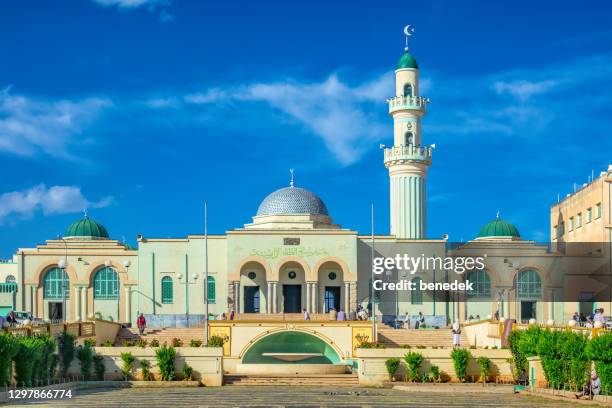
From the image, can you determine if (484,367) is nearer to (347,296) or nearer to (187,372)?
(187,372)

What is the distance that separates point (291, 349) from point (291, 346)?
0.14 metres

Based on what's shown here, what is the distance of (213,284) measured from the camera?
202 feet

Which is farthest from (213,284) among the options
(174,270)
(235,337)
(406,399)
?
(406,399)

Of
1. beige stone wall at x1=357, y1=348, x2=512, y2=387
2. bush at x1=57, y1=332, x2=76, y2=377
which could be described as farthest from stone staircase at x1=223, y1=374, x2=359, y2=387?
bush at x1=57, y1=332, x2=76, y2=377

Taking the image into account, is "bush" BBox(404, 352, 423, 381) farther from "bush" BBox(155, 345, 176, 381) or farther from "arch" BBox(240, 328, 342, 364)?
"bush" BBox(155, 345, 176, 381)

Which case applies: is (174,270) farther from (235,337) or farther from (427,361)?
(427,361)

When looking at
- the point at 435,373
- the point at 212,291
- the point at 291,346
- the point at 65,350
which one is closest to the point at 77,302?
the point at 212,291

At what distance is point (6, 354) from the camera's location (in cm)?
3195

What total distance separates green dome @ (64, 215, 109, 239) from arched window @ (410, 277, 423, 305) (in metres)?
19.1

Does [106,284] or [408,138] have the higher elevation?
[408,138]

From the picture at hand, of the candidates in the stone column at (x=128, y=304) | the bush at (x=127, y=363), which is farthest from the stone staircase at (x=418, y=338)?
the stone column at (x=128, y=304)

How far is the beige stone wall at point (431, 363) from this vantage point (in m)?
40.4

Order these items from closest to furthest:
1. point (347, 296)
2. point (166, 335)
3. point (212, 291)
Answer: point (166, 335)
point (347, 296)
point (212, 291)

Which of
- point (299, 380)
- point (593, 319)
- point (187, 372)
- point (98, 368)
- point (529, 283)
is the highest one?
point (529, 283)
